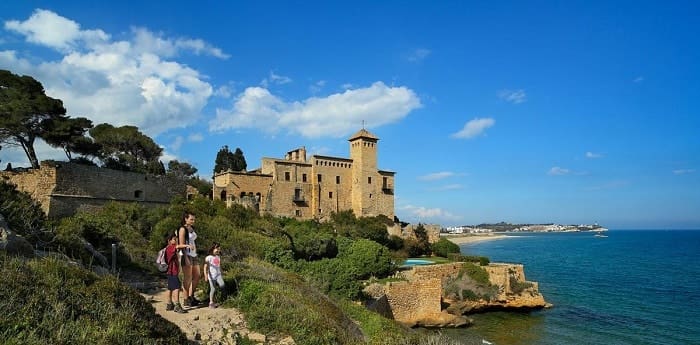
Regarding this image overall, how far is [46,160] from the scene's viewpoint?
20.0m

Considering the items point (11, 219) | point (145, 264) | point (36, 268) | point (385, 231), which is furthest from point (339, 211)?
point (36, 268)

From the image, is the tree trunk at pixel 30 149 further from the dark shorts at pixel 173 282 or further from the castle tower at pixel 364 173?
the castle tower at pixel 364 173

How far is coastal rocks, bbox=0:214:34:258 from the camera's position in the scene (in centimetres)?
668

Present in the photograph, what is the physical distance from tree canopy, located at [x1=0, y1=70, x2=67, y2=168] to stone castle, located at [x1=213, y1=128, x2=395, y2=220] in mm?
11830

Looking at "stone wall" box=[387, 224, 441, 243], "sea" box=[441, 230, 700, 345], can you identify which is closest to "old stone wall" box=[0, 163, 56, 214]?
"sea" box=[441, 230, 700, 345]

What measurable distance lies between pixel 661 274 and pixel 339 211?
30.9 meters

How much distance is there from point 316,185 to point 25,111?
21607 mm

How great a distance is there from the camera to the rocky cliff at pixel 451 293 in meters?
21.6

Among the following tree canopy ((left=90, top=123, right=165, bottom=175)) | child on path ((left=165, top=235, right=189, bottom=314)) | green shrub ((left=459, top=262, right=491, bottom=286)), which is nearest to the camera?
child on path ((left=165, top=235, right=189, bottom=314))

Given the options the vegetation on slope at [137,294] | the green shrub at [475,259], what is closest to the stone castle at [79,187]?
→ the vegetation on slope at [137,294]

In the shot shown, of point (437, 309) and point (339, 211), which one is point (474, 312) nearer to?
point (437, 309)

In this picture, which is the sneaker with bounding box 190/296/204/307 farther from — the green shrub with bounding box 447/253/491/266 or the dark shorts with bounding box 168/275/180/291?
the green shrub with bounding box 447/253/491/266

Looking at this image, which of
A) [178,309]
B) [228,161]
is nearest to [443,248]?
[228,161]

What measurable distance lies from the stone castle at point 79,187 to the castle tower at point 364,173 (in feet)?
61.1
